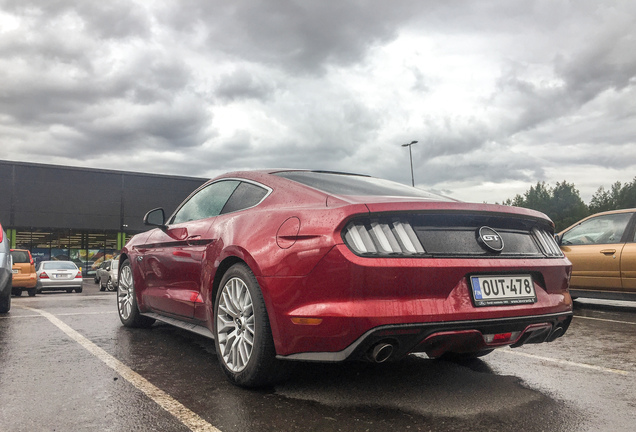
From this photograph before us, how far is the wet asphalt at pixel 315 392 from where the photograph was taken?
2672mm

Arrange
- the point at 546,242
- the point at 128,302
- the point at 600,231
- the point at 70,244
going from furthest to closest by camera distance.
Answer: the point at 70,244
the point at 600,231
the point at 128,302
the point at 546,242

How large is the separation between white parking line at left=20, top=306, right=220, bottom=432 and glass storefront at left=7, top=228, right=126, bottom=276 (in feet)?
103

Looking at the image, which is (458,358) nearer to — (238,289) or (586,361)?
(586,361)

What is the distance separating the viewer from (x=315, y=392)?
3.19 meters

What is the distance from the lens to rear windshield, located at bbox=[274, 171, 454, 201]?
3.50 meters

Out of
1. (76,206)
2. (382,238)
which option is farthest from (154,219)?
(76,206)

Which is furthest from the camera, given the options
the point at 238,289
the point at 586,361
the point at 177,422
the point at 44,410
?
the point at 586,361

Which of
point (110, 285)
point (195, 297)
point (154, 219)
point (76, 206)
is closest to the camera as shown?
point (195, 297)

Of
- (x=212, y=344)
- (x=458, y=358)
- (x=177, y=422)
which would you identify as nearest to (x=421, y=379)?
(x=458, y=358)

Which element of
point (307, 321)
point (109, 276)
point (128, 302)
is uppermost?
point (307, 321)

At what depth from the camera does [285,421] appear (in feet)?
8.79

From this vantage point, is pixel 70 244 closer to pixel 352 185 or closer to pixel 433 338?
pixel 352 185

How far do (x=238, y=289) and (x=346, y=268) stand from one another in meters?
0.92

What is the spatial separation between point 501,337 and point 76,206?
116 ft
